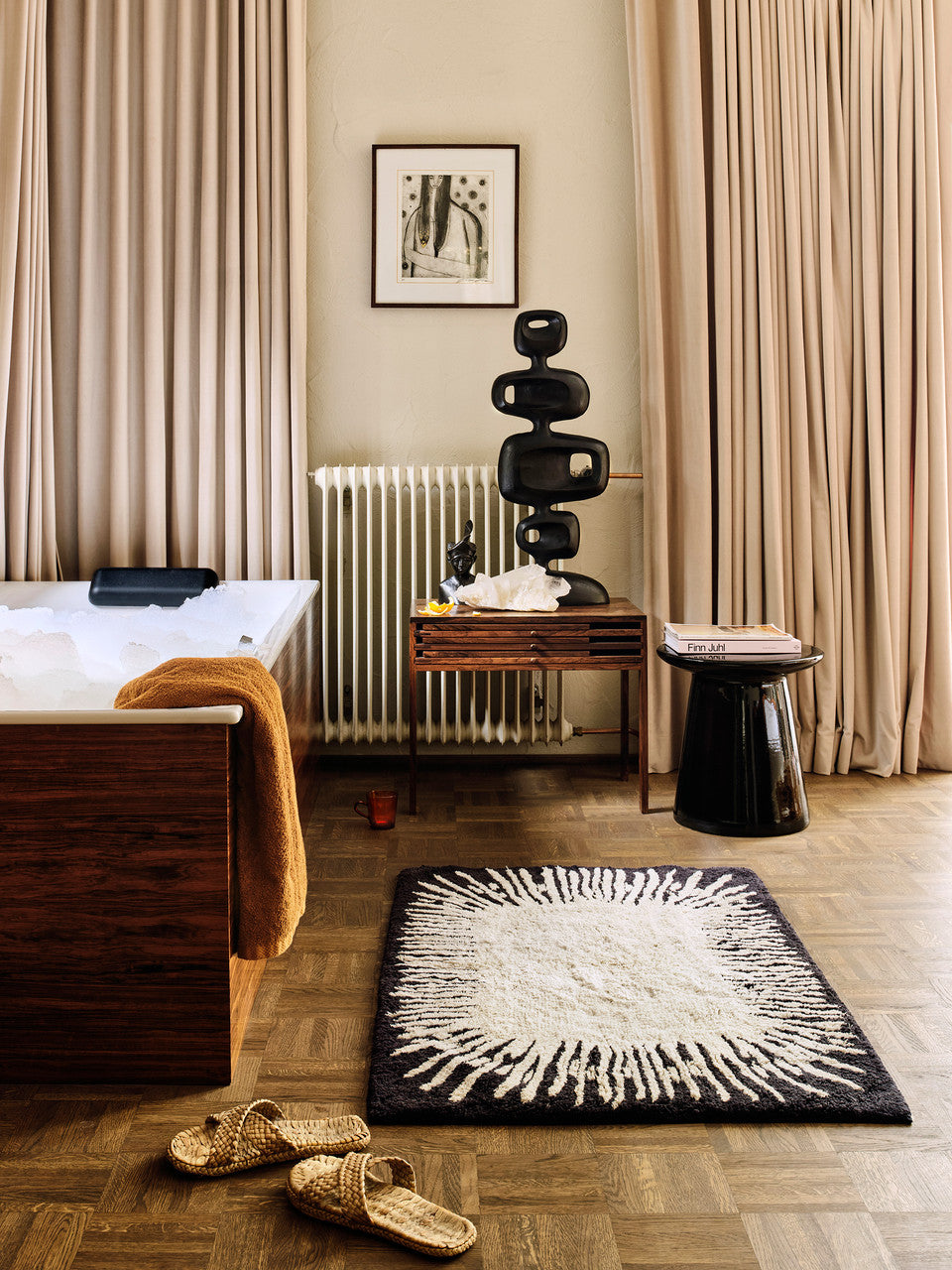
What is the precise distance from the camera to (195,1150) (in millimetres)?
1304

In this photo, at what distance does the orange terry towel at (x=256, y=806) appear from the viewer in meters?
1.47

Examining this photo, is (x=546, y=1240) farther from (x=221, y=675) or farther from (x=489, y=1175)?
(x=221, y=675)

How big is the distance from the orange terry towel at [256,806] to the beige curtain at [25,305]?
1546 mm

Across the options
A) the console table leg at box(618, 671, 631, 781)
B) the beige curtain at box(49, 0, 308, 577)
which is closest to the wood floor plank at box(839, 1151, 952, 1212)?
the console table leg at box(618, 671, 631, 781)

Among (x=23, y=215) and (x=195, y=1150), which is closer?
(x=195, y=1150)

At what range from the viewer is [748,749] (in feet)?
8.16

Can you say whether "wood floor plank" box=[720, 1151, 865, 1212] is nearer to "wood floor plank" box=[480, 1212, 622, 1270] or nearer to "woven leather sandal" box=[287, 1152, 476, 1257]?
"wood floor plank" box=[480, 1212, 622, 1270]

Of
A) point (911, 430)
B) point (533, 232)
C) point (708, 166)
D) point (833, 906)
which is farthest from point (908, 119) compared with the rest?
point (833, 906)

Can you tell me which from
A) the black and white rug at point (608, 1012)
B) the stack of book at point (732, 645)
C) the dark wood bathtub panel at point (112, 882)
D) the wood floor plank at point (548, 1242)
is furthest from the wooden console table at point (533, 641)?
the wood floor plank at point (548, 1242)

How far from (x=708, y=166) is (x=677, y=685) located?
1.51 metres

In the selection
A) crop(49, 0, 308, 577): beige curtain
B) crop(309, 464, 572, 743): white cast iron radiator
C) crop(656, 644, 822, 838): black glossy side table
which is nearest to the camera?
crop(656, 644, 822, 838): black glossy side table

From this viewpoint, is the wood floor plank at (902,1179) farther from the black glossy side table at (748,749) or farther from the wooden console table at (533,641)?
the wooden console table at (533,641)

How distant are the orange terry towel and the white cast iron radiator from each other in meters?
1.52

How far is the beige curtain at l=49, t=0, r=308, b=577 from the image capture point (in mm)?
2914
